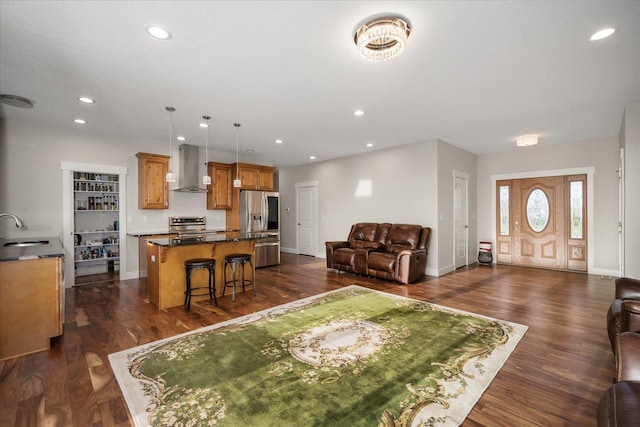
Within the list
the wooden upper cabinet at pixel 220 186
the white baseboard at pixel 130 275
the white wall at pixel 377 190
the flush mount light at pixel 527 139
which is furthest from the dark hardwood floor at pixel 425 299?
the flush mount light at pixel 527 139

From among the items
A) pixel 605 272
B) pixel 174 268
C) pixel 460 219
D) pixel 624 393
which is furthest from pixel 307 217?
pixel 624 393

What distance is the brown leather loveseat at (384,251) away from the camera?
17.1 feet

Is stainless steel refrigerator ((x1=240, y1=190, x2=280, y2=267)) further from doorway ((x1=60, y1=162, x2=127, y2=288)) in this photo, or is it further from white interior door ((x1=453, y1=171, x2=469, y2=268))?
white interior door ((x1=453, y1=171, x2=469, y2=268))

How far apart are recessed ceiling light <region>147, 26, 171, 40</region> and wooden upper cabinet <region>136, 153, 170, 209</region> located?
3.78m

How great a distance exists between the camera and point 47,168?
4855 millimetres

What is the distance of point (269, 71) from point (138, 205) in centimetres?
437

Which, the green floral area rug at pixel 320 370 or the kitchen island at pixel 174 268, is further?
the kitchen island at pixel 174 268

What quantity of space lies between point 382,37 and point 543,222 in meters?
6.60

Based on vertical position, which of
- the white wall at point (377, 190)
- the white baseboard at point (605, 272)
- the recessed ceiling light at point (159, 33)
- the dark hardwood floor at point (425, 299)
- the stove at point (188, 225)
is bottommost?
the dark hardwood floor at point (425, 299)

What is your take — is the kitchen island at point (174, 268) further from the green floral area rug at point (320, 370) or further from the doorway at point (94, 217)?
the doorway at point (94, 217)

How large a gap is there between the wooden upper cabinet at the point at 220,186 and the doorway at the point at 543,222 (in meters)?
6.74

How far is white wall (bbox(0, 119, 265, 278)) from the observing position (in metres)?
4.57

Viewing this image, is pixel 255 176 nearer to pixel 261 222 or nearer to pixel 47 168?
pixel 261 222

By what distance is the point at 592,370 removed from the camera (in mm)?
2342
